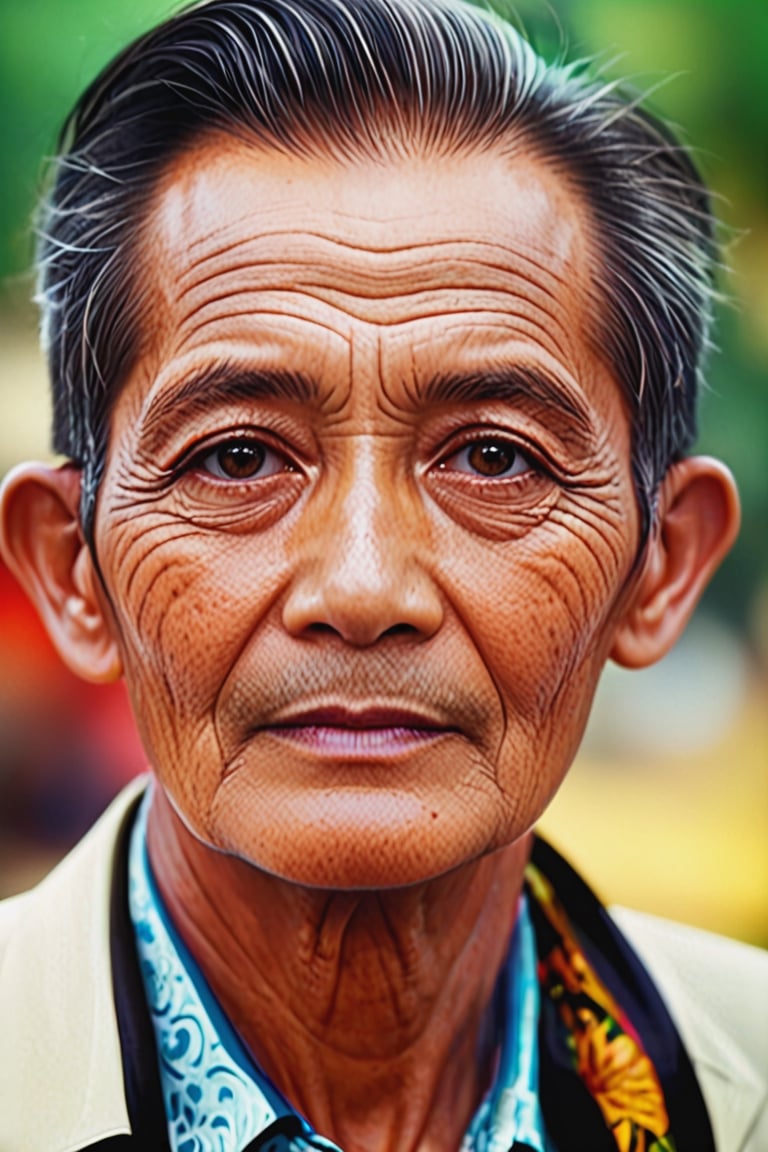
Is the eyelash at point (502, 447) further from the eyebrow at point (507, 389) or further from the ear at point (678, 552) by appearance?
the ear at point (678, 552)

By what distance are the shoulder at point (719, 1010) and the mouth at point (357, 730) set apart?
0.93 metres

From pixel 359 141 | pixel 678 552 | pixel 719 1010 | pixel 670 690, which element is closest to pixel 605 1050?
pixel 719 1010

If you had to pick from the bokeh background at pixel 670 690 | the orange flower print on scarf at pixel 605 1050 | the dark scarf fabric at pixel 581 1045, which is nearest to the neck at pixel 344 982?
the dark scarf fabric at pixel 581 1045

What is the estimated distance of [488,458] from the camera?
2.01 meters

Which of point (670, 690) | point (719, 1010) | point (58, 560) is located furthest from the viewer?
point (670, 690)

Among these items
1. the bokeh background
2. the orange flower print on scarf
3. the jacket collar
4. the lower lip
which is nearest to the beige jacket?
the jacket collar

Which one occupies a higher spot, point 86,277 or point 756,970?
point 86,277

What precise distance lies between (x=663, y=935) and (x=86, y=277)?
1521 mm

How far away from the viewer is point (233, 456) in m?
1.99

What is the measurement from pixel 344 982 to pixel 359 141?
1.12 metres

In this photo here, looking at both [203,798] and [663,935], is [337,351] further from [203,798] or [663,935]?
[663,935]

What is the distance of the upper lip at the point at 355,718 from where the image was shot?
188 cm

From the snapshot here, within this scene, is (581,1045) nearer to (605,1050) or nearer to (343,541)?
(605,1050)

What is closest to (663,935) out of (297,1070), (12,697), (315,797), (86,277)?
(297,1070)
